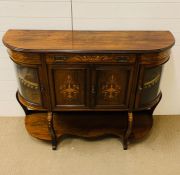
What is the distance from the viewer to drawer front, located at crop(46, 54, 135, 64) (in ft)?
4.13

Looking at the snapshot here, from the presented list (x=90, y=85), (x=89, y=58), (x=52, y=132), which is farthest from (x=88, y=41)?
(x=52, y=132)

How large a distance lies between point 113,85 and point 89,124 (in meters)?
0.51

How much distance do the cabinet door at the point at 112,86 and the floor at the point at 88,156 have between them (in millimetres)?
432

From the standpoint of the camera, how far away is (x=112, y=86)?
1400 mm

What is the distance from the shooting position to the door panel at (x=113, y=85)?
133 cm

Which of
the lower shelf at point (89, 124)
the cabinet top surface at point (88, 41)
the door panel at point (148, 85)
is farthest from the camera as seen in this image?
the lower shelf at point (89, 124)

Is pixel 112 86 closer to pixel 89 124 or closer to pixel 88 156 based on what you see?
pixel 89 124

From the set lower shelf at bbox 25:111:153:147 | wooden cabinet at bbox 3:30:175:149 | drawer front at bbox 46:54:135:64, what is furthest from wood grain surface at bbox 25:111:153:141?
drawer front at bbox 46:54:135:64

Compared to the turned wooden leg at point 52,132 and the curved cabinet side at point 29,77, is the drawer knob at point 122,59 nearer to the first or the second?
the curved cabinet side at point 29,77

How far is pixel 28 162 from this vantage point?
1633mm
